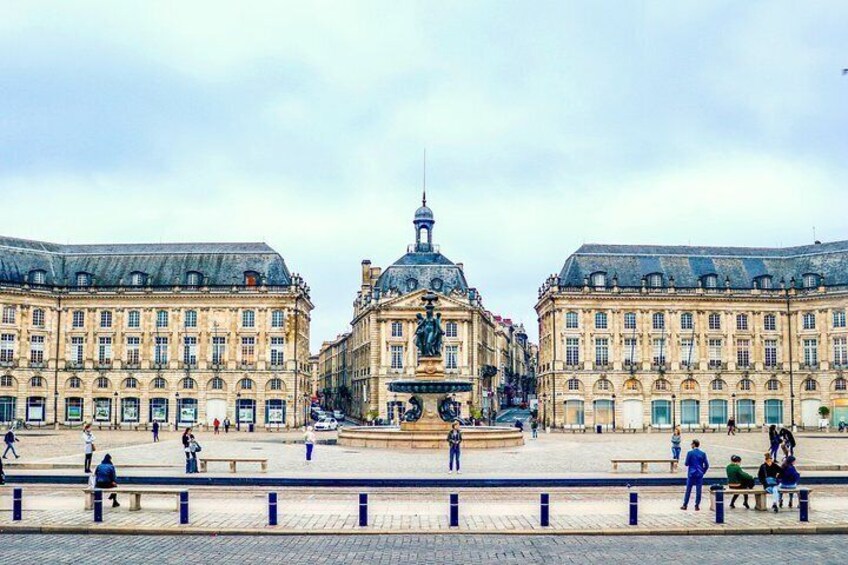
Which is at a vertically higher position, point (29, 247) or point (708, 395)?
point (29, 247)

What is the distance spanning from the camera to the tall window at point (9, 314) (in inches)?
3388

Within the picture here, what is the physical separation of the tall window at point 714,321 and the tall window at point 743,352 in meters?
2.09

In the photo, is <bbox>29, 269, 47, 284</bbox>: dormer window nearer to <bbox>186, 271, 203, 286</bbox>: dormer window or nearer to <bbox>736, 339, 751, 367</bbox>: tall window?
<bbox>186, 271, 203, 286</bbox>: dormer window

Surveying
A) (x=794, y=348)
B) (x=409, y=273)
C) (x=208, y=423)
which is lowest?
(x=208, y=423)

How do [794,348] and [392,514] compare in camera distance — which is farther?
[794,348]

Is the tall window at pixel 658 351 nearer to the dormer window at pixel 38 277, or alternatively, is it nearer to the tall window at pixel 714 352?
the tall window at pixel 714 352

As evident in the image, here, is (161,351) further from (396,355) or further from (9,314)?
(396,355)

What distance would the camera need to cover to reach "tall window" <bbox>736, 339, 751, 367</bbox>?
3516 inches

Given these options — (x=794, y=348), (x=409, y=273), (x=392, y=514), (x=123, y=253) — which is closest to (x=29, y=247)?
(x=123, y=253)

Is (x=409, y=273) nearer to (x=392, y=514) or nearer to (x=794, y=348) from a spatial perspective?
(x=794, y=348)

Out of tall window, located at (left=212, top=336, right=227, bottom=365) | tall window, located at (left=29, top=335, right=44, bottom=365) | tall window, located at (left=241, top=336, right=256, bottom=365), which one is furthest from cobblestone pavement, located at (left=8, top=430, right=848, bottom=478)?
tall window, located at (left=29, top=335, right=44, bottom=365)

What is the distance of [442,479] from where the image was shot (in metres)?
29.9

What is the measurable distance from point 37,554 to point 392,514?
778 cm

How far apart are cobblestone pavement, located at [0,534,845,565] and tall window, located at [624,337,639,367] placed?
6867 centimetres
